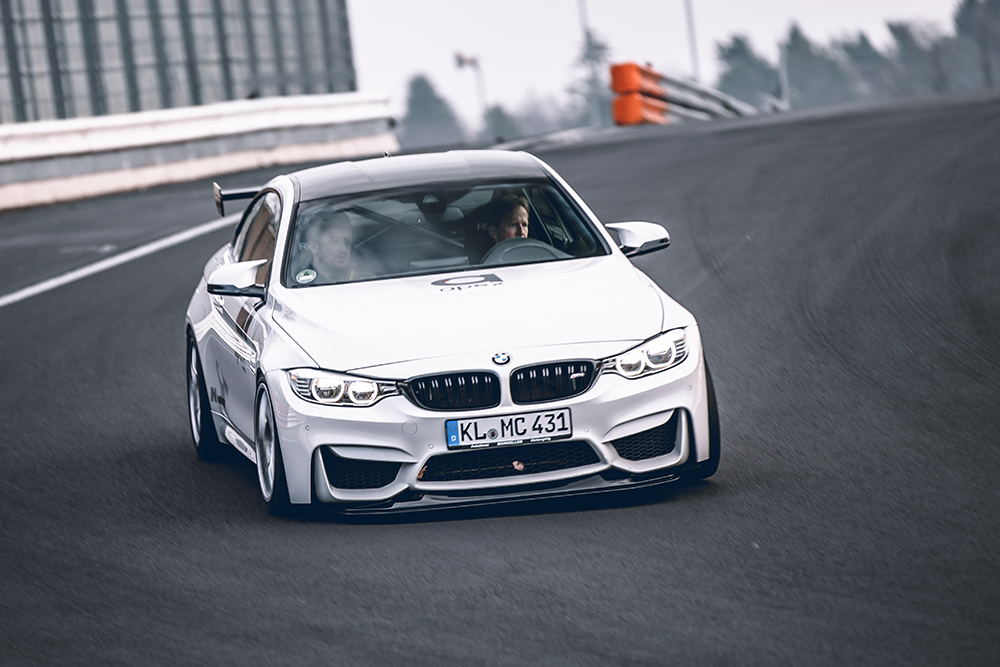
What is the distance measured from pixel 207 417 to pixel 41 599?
2902 mm

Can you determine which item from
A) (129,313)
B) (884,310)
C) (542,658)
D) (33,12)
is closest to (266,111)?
(33,12)

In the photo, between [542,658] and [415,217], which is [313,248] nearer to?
[415,217]

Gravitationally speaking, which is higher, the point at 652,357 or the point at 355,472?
the point at 652,357

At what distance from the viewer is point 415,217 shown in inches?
327

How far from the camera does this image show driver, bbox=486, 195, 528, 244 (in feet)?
27.2

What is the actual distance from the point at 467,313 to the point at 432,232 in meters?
1.23

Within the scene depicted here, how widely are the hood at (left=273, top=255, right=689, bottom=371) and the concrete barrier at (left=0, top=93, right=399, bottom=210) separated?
15.8 meters

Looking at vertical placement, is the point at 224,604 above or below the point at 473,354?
below

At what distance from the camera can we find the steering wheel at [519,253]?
8047mm

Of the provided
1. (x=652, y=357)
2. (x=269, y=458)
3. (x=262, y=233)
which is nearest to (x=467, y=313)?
(x=652, y=357)

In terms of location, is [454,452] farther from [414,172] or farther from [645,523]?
[414,172]

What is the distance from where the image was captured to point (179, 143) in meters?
25.3

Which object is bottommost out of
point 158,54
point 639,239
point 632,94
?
point 639,239

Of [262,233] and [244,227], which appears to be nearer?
[262,233]
